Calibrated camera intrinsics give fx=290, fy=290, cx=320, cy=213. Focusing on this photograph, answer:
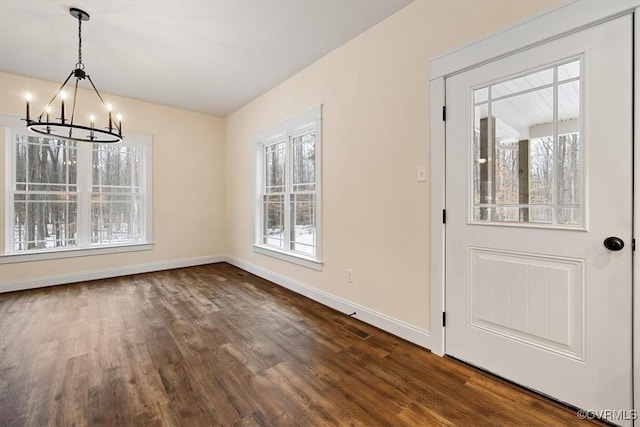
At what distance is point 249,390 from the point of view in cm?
183

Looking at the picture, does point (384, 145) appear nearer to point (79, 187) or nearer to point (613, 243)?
point (613, 243)

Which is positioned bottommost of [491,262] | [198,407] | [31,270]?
[198,407]

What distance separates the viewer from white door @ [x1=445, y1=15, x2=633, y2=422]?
1.52 meters

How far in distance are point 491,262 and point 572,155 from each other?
0.79m

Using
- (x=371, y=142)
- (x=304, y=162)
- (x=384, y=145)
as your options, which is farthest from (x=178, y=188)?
(x=384, y=145)

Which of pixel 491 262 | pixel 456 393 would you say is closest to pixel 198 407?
pixel 456 393

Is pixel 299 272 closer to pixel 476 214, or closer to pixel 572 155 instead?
pixel 476 214

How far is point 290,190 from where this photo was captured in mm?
4117

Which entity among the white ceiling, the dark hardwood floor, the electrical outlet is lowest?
the dark hardwood floor

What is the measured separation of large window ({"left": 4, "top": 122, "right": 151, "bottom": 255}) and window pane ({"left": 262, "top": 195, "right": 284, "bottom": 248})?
6.74 ft

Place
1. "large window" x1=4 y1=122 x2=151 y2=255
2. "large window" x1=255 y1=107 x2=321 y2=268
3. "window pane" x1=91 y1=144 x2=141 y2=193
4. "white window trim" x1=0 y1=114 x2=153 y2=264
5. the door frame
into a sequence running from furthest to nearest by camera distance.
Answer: "window pane" x1=91 y1=144 x2=141 y2=193 → "large window" x1=4 y1=122 x2=151 y2=255 → "white window trim" x1=0 y1=114 x2=153 y2=264 → "large window" x1=255 y1=107 x2=321 y2=268 → the door frame

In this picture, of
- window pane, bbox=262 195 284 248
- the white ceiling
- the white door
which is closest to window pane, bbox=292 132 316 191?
window pane, bbox=262 195 284 248

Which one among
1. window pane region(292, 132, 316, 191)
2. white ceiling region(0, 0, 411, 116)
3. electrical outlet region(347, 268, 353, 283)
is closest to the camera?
white ceiling region(0, 0, 411, 116)

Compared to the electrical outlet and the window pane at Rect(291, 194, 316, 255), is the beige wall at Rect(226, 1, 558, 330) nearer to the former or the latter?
the electrical outlet
